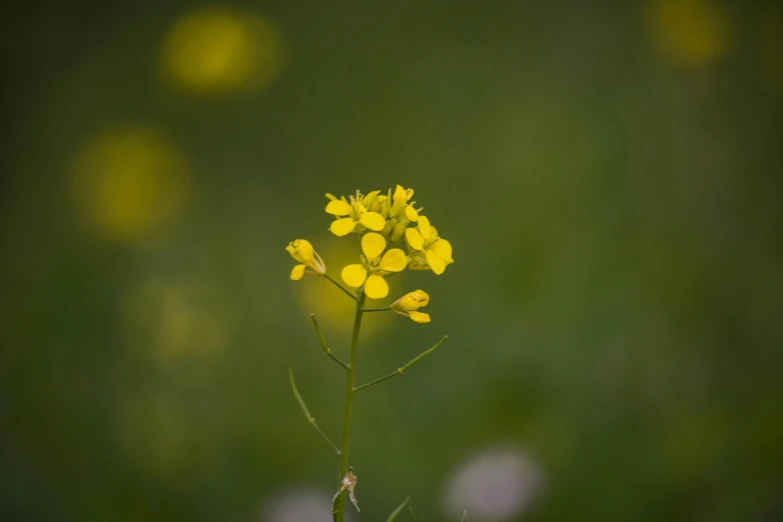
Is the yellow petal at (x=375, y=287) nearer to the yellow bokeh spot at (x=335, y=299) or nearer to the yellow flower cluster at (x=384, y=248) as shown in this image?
the yellow flower cluster at (x=384, y=248)

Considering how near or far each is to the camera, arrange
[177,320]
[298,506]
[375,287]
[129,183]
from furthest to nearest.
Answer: [129,183]
[177,320]
[298,506]
[375,287]

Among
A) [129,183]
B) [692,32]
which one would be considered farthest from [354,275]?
[692,32]

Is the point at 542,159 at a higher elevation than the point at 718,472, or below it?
higher

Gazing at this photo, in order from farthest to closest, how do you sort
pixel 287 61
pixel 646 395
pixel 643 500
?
pixel 287 61, pixel 646 395, pixel 643 500

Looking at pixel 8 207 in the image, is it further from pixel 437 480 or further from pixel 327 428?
pixel 437 480

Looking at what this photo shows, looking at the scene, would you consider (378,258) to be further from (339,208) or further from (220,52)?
(220,52)

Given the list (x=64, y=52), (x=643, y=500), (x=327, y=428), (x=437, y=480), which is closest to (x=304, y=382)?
(x=327, y=428)

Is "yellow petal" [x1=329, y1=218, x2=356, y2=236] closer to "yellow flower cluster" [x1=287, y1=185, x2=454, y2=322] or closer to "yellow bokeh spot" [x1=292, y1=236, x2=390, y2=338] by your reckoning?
"yellow flower cluster" [x1=287, y1=185, x2=454, y2=322]

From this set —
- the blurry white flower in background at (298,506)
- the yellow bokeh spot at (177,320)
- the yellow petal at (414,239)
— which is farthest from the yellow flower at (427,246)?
the yellow bokeh spot at (177,320)
